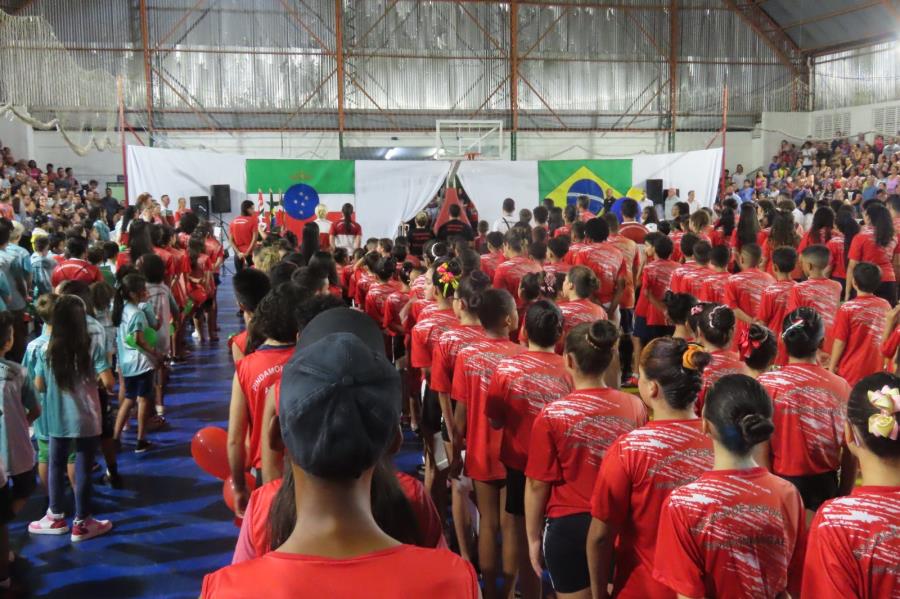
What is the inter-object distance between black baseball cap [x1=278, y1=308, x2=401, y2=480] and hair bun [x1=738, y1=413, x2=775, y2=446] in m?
1.21

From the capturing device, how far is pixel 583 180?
1538 centimetres

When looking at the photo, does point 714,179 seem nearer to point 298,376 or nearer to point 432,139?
point 432,139

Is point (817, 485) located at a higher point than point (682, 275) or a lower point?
lower

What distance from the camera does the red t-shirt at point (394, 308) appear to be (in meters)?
5.83

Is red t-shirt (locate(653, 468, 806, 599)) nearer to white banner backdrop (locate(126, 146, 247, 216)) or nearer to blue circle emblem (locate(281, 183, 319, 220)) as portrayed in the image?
blue circle emblem (locate(281, 183, 319, 220))

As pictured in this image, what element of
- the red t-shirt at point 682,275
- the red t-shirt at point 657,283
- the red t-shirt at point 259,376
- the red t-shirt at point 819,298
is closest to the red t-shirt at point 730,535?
the red t-shirt at point 259,376

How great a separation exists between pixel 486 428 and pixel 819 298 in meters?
2.84

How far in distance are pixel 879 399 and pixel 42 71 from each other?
13.5m

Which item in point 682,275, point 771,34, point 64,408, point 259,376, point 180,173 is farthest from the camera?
point 771,34

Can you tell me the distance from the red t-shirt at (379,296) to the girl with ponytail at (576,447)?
319cm

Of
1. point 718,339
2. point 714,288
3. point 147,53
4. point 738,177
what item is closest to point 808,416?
point 718,339

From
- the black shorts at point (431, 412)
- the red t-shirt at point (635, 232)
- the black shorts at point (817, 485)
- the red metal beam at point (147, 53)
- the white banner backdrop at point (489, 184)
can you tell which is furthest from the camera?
the red metal beam at point (147, 53)

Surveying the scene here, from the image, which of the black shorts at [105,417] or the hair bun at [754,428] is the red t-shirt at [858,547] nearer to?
the hair bun at [754,428]

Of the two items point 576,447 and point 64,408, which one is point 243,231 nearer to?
point 64,408
